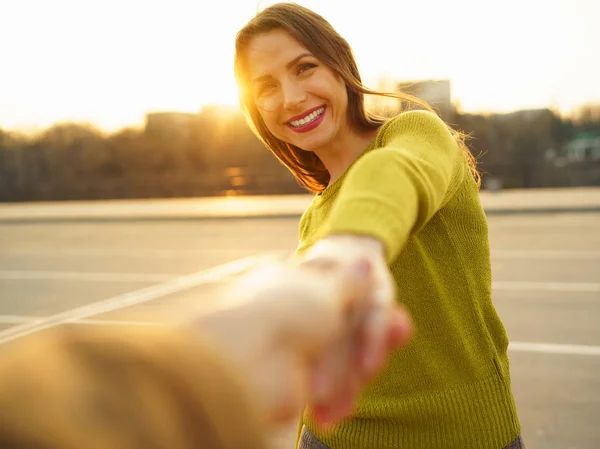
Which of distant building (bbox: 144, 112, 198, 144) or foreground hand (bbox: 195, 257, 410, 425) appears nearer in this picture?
foreground hand (bbox: 195, 257, 410, 425)

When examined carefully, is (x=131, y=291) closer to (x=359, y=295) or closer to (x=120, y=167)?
(x=359, y=295)

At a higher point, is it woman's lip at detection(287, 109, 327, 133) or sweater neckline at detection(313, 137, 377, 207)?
woman's lip at detection(287, 109, 327, 133)

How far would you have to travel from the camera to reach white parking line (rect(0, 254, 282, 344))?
22.7ft

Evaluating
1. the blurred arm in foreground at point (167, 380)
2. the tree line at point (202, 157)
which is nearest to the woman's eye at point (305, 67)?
the blurred arm in foreground at point (167, 380)

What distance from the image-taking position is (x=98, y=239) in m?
16.1

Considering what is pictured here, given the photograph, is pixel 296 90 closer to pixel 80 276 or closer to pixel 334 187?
pixel 334 187

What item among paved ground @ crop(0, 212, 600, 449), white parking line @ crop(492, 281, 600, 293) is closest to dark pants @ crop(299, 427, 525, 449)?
paved ground @ crop(0, 212, 600, 449)

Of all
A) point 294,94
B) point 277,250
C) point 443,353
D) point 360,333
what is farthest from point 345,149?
point 277,250

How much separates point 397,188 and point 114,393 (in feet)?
1.99

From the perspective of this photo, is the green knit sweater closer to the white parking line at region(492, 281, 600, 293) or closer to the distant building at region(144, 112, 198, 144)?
the white parking line at region(492, 281, 600, 293)

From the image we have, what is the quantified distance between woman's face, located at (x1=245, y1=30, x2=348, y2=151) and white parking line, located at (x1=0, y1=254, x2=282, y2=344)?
407cm

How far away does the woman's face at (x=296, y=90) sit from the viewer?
5.49ft

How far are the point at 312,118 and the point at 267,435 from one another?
137cm

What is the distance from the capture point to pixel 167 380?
1.47 feet
